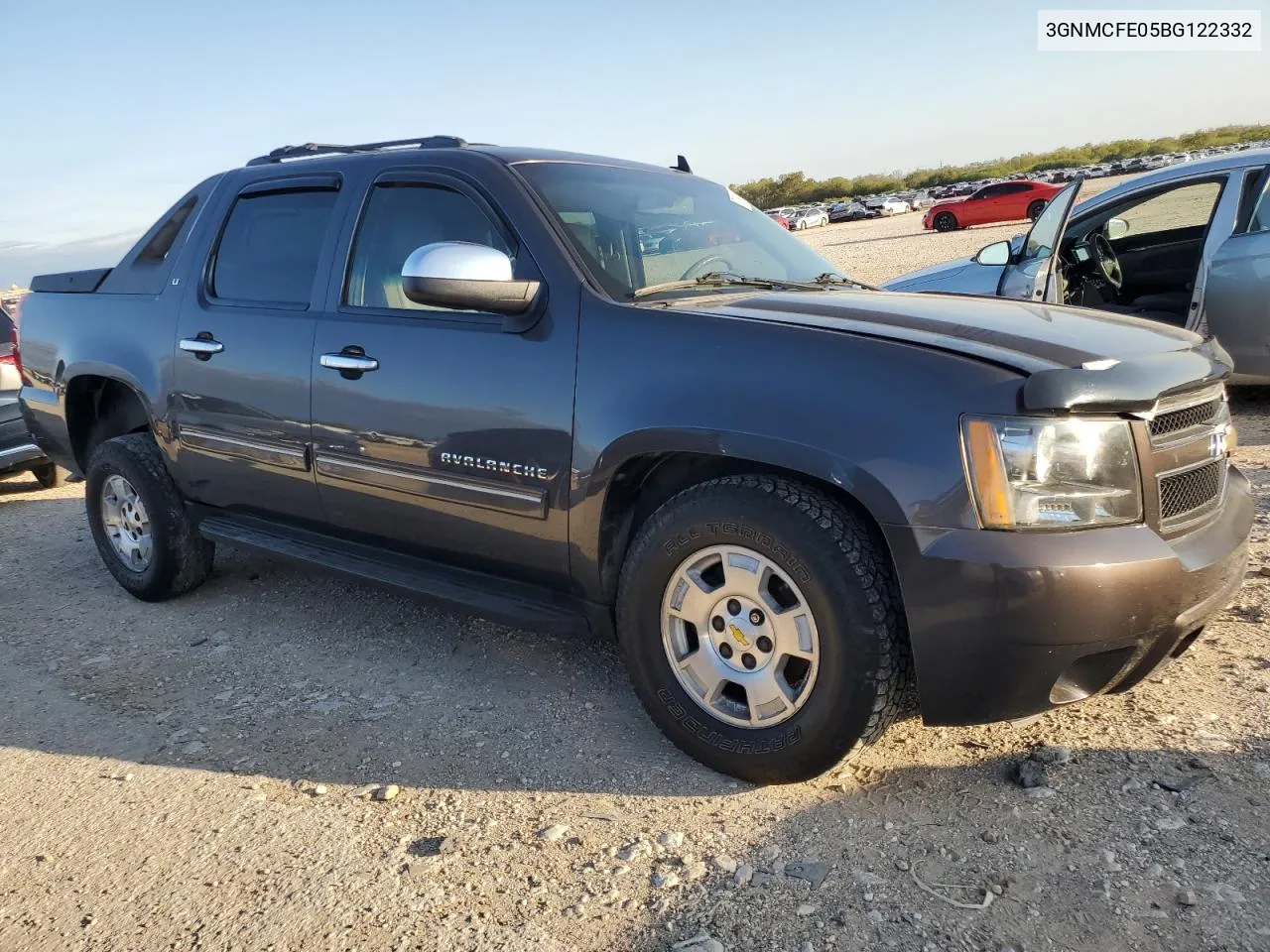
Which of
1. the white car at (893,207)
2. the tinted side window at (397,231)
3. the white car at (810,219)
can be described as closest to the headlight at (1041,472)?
the tinted side window at (397,231)

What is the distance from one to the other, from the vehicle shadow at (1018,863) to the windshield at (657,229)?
166cm

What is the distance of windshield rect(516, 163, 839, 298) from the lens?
322 centimetres

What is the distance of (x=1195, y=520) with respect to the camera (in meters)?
2.58

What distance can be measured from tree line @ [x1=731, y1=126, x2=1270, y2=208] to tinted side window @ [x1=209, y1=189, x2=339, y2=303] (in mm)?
82973

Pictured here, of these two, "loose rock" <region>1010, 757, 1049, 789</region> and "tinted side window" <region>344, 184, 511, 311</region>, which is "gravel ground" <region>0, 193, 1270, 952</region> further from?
"tinted side window" <region>344, 184, 511, 311</region>

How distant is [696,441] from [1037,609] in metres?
0.94

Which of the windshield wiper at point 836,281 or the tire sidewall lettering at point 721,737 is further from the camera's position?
the windshield wiper at point 836,281

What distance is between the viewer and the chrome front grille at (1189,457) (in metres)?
2.49

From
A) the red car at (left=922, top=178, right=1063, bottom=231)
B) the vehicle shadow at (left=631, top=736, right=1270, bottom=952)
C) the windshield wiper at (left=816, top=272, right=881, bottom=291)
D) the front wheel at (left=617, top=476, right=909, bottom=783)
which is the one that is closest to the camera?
the vehicle shadow at (left=631, top=736, right=1270, bottom=952)

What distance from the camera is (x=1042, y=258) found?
6.11 meters

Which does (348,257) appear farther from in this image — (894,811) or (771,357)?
(894,811)

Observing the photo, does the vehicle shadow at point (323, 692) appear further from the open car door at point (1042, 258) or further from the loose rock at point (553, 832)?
the open car door at point (1042, 258)

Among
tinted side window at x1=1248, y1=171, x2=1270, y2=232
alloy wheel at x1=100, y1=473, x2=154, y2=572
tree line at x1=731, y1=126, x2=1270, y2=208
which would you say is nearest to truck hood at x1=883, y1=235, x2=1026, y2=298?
tinted side window at x1=1248, y1=171, x2=1270, y2=232

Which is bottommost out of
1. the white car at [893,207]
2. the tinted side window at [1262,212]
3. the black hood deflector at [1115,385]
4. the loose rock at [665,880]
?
the loose rock at [665,880]
